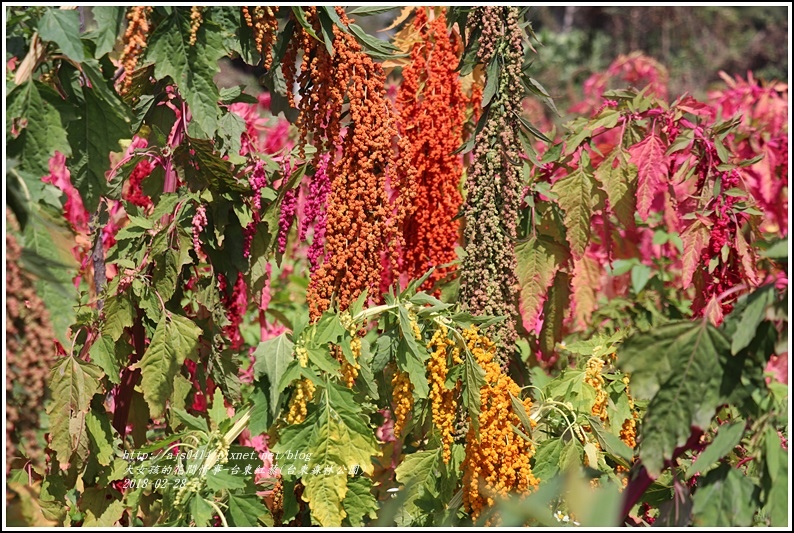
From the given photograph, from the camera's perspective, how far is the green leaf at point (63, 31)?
4.70 ft

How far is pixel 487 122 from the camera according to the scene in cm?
191

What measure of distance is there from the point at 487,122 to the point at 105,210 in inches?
37.9

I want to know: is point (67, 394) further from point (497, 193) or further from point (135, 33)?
point (497, 193)

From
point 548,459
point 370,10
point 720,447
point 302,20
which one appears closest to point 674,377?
point 720,447

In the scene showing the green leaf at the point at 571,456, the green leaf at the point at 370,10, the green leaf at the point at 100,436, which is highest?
the green leaf at the point at 370,10

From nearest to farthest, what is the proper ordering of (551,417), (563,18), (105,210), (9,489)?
1. (9,489)
2. (551,417)
3. (105,210)
4. (563,18)

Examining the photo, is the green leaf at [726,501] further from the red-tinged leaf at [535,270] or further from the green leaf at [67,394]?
the green leaf at [67,394]

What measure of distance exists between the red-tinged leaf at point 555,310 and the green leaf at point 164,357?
967 millimetres

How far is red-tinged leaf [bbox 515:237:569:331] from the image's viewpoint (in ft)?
7.09

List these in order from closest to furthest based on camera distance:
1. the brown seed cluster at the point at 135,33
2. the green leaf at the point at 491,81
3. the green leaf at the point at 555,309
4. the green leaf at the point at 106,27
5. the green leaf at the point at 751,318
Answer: the green leaf at the point at 751,318
the green leaf at the point at 106,27
the brown seed cluster at the point at 135,33
the green leaf at the point at 491,81
the green leaf at the point at 555,309

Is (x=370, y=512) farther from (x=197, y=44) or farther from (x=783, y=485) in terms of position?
(x=197, y=44)

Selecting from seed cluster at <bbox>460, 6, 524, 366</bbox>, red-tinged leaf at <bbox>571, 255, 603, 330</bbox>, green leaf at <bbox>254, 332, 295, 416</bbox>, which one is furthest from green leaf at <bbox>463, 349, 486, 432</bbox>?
red-tinged leaf at <bbox>571, 255, 603, 330</bbox>

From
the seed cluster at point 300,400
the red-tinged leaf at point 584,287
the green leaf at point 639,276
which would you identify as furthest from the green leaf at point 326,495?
the green leaf at point 639,276

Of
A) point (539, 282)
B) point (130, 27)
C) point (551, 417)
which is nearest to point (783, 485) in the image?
point (551, 417)
